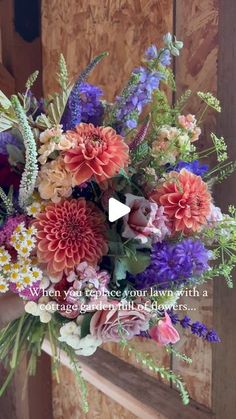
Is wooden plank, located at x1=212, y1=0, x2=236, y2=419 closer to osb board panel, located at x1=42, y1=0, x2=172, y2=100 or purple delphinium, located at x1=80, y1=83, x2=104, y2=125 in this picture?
osb board panel, located at x1=42, y1=0, x2=172, y2=100

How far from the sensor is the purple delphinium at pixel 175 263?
0.87 m

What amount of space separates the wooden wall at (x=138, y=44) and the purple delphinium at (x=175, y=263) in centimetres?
42

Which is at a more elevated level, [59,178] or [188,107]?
[188,107]

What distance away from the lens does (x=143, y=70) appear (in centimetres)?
91

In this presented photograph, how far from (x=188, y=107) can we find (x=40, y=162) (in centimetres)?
60

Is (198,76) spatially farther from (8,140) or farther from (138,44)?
(8,140)

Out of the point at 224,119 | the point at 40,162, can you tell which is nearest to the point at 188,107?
the point at 224,119

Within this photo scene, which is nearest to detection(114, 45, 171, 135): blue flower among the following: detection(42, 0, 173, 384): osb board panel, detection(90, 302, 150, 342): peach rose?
detection(90, 302, 150, 342): peach rose

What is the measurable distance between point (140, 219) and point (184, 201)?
9 centimetres

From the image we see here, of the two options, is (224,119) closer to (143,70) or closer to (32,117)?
(143,70)

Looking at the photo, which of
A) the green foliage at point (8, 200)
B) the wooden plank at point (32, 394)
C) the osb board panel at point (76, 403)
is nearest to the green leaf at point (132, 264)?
the green foliage at point (8, 200)

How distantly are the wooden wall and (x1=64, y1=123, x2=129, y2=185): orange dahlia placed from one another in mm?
471

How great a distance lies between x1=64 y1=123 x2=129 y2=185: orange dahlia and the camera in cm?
85

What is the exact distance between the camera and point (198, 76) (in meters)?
1.30
